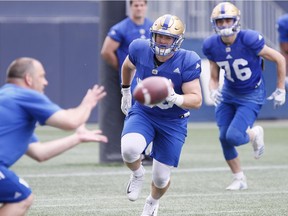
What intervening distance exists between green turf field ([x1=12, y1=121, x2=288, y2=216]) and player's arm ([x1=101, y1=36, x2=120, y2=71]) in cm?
126

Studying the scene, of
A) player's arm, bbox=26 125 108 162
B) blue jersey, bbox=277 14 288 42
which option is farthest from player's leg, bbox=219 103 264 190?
player's arm, bbox=26 125 108 162

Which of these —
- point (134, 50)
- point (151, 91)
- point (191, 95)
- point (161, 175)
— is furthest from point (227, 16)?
point (151, 91)

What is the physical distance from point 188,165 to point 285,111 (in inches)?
351

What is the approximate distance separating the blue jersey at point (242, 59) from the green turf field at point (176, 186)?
1.01 meters

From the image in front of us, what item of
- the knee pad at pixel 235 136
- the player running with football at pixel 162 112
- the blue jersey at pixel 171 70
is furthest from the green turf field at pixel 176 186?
the blue jersey at pixel 171 70

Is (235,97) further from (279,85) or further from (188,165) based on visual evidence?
(188,165)

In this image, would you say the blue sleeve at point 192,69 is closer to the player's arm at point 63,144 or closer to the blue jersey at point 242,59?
the player's arm at point 63,144

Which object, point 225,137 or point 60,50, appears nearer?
point 225,137

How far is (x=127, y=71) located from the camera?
26.1 feet

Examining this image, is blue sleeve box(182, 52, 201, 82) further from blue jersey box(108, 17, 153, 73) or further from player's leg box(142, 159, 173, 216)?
blue jersey box(108, 17, 153, 73)

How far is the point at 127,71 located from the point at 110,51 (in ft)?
10.5

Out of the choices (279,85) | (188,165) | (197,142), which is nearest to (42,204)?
(279,85)

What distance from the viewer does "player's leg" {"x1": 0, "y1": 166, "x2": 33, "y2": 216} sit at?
5.68 m

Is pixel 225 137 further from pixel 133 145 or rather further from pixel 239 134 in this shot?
pixel 133 145
